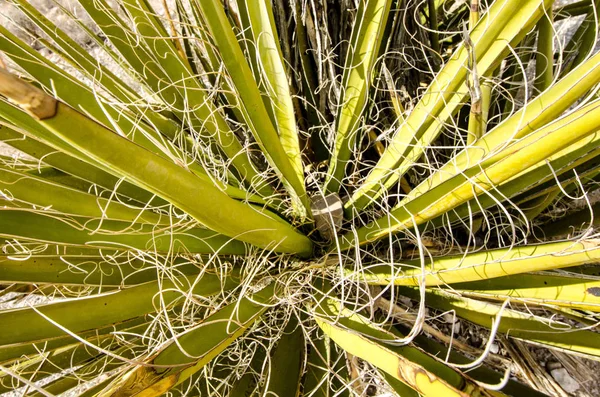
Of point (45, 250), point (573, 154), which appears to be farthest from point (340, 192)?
point (45, 250)

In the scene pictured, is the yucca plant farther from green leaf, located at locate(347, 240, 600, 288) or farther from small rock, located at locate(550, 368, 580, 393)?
small rock, located at locate(550, 368, 580, 393)

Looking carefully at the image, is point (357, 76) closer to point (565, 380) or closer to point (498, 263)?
point (498, 263)

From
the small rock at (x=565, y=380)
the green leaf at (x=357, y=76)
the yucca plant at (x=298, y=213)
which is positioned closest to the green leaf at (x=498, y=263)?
the yucca plant at (x=298, y=213)

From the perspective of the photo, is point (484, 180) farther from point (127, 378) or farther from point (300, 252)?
point (127, 378)

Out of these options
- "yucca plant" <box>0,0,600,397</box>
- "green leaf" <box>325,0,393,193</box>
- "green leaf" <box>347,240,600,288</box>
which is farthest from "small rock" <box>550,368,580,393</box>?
"green leaf" <box>325,0,393,193</box>

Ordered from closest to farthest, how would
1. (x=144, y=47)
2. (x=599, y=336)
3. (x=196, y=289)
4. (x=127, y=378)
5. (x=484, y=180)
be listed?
(x=127, y=378)
(x=484, y=180)
(x=599, y=336)
(x=196, y=289)
(x=144, y=47)

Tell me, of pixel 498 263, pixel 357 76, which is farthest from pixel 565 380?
pixel 357 76
